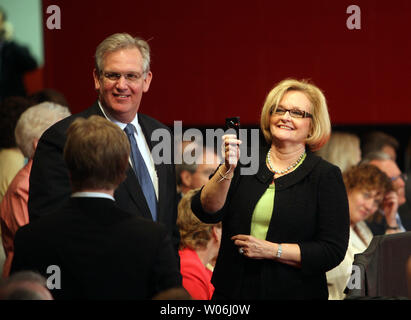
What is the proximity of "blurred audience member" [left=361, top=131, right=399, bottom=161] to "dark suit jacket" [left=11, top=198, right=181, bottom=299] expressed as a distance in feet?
12.6

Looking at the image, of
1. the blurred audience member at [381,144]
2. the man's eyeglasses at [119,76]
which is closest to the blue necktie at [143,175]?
the man's eyeglasses at [119,76]

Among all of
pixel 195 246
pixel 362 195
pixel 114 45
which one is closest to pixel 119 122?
pixel 114 45

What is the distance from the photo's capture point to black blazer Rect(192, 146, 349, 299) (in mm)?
2756

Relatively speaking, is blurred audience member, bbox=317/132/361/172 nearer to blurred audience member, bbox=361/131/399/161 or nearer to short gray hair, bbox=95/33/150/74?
blurred audience member, bbox=361/131/399/161

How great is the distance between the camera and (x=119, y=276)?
6.44 ft

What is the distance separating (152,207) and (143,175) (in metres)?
0.13

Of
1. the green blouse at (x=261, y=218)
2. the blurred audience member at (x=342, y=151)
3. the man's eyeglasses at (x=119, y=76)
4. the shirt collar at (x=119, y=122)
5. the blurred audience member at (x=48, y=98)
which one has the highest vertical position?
the blurred audience member at (x=48, y=98)

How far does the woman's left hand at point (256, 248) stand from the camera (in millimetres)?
2709

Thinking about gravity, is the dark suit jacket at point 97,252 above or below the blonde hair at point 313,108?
below

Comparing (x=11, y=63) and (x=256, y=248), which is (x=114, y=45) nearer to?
(x=256, y=248)

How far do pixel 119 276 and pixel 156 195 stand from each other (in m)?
0.83

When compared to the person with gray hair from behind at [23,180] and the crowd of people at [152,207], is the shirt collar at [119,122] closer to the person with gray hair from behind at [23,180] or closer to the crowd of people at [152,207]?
the crowd of people at [152,207]

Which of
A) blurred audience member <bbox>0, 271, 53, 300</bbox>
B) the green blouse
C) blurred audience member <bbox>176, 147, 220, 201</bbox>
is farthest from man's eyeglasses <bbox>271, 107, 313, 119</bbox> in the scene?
blurred audience member <bbox>176, 147, 220, 201</bbox>

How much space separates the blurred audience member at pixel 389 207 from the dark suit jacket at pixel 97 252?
281 cm
